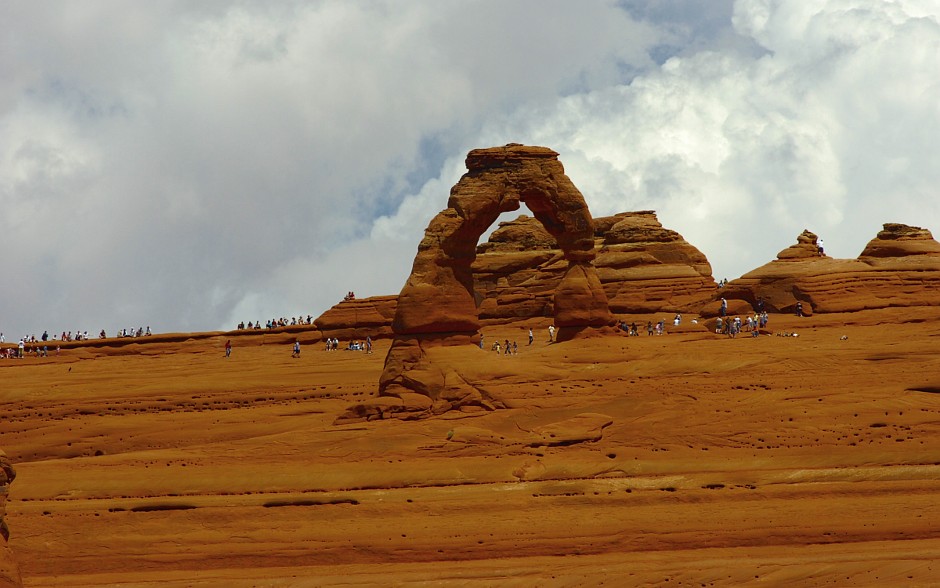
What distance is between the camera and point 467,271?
99.8 ft

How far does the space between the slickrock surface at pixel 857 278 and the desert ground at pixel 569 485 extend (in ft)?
27.4

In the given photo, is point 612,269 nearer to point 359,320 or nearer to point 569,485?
point 359,320

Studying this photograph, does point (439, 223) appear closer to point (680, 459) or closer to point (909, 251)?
point (680, 459)

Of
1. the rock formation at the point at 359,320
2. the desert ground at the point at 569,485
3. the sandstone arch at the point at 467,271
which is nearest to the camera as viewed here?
the desert ground at the point at 569,485

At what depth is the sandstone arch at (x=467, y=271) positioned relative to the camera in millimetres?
28375

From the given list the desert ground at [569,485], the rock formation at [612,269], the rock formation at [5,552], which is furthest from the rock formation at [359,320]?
the rock formation at [5,552]

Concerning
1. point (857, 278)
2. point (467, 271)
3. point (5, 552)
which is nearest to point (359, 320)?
point (857, 278)

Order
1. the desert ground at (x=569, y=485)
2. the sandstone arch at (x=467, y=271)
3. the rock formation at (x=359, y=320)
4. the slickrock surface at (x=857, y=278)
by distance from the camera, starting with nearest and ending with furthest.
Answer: the desert ground at (x=569, y=485) → the sandstone arch at (x=467, y=271) → the slickrock surface at (x=857, y=278) → the rock formation at (x=359, y=320)

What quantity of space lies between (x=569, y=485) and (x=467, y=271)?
27.8 feet

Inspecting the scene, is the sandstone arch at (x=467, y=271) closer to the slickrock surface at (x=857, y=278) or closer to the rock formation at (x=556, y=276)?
the slickrock surface at (x=857, y=278)

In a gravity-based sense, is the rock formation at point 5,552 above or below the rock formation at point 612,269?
below

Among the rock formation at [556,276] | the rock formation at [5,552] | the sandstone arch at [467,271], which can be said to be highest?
the rock formation at [556,276]

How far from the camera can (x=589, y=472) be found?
23.8 meters

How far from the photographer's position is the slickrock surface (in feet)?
127
